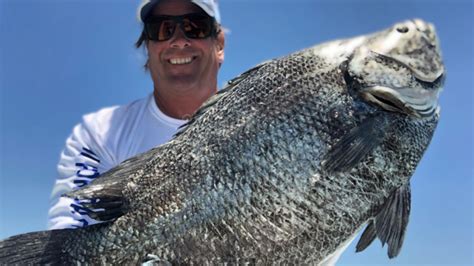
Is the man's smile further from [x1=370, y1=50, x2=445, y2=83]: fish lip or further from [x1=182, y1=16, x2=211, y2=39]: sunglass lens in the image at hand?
[x1=370, y1=50, x2=445, y2=83]: fish lip

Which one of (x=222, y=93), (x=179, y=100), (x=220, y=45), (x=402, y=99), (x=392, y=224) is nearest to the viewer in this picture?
(x=402, y=99)

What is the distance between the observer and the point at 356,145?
3256 millimetres

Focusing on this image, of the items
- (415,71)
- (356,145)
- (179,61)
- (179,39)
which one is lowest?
(356,145)

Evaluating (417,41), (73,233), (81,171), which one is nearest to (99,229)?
(73,233)

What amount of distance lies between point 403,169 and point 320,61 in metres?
0.75

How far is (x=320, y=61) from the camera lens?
348 centimetres

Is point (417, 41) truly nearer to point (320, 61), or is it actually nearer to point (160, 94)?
point (320, 61)

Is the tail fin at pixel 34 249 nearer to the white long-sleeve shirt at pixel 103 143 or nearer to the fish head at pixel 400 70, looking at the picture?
the white long-sleeve shirt at pixel 103 143

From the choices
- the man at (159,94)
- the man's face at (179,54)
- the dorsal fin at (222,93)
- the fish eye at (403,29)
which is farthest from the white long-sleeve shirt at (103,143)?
the fish eye at (403,29)

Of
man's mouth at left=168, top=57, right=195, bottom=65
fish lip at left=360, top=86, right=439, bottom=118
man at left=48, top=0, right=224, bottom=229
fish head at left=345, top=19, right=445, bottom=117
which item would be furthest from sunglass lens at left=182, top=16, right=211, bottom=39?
fish lip at left=360, top=86, right=439, bottom=118

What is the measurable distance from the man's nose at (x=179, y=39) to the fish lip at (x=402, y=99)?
197 cm

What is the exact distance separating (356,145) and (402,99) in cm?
38

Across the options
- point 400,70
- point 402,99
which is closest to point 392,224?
point 402,99

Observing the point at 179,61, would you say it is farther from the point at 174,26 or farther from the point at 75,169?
the point at 75,169
